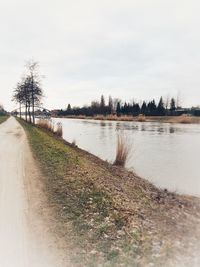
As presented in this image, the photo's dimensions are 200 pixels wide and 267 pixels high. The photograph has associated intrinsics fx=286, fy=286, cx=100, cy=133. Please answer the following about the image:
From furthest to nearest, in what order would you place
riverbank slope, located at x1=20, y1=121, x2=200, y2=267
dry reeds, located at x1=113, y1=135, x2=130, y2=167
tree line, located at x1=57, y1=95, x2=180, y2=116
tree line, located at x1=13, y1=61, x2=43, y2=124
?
tree line, located at x1=57, y1=95, x2=180, y2=116 < tree line, located at x1=13, y1=61, x2=43, y2=124 < dry reeds, located at x1=113, y1=135, x2=130, y2=167 < riverbank slope, located at x1=20, y1=121, x2=200, y2=267

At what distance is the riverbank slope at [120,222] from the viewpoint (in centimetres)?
396

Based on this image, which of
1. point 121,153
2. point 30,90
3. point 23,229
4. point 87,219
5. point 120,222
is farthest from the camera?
point 30,90

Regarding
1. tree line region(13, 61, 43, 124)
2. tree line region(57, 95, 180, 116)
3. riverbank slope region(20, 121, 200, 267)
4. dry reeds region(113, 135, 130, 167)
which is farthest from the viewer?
tree line region(57, 95, 180, 116)

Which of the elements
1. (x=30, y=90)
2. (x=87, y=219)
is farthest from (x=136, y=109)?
(x=87, y=219)

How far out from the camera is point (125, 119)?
190 ft

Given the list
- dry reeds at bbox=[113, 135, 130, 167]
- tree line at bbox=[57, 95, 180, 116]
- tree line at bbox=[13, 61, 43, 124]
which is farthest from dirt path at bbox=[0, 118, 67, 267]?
tree line at bbox=[57, 95, 180, 116]

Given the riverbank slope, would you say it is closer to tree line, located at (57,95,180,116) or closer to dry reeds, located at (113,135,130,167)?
dry reeds, located at (113,135,130,167)

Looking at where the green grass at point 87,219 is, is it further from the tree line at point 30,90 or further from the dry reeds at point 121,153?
the tree line at point 30,90

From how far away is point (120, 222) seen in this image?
498 cm

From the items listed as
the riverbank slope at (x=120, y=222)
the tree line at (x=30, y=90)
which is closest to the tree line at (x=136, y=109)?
the tree line at (x=30, y=90)

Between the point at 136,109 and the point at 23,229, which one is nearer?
the point at 23,229

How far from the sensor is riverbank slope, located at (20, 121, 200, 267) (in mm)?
3959

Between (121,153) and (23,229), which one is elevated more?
(121,153)

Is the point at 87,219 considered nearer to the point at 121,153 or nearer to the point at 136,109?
the point at 121,153
